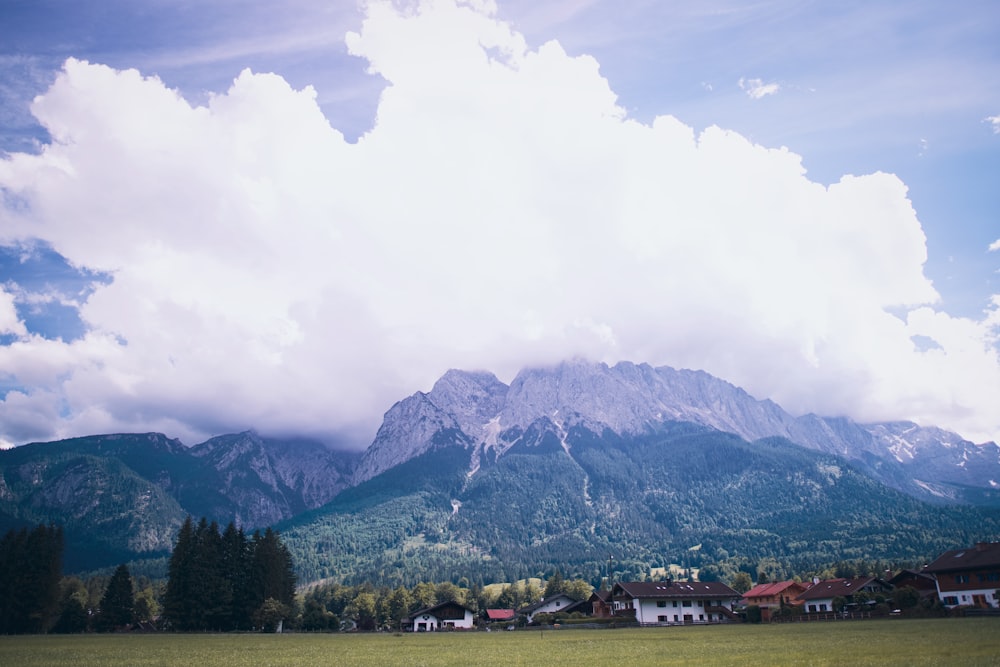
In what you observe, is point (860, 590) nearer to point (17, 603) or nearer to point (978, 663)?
point (978, 663)

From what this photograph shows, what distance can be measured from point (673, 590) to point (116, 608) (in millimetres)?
98563

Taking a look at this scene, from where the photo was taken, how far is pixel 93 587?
175250mm

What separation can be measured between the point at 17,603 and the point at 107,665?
252 ft

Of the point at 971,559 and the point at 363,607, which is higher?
the point at 971,559

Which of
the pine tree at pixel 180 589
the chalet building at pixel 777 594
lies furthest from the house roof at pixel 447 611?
the chalet building at pixel 777 594

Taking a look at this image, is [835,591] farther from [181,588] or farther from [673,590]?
[181,588]

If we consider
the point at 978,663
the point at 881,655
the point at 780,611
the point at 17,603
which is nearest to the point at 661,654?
the point at 881,655

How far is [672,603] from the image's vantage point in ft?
396

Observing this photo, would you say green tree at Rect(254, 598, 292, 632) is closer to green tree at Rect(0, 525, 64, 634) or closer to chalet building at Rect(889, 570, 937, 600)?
green tree at Rect(0, 525, 64, 634)

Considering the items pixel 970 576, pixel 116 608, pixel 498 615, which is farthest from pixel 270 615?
pixel 970 576

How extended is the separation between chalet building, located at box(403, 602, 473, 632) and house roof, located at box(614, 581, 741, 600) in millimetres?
36786

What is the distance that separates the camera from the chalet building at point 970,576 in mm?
82375

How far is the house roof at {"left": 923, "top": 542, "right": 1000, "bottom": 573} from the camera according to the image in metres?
83.9

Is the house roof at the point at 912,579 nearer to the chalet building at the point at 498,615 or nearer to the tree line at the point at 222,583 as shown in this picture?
the chalet building at the point at 498,615
